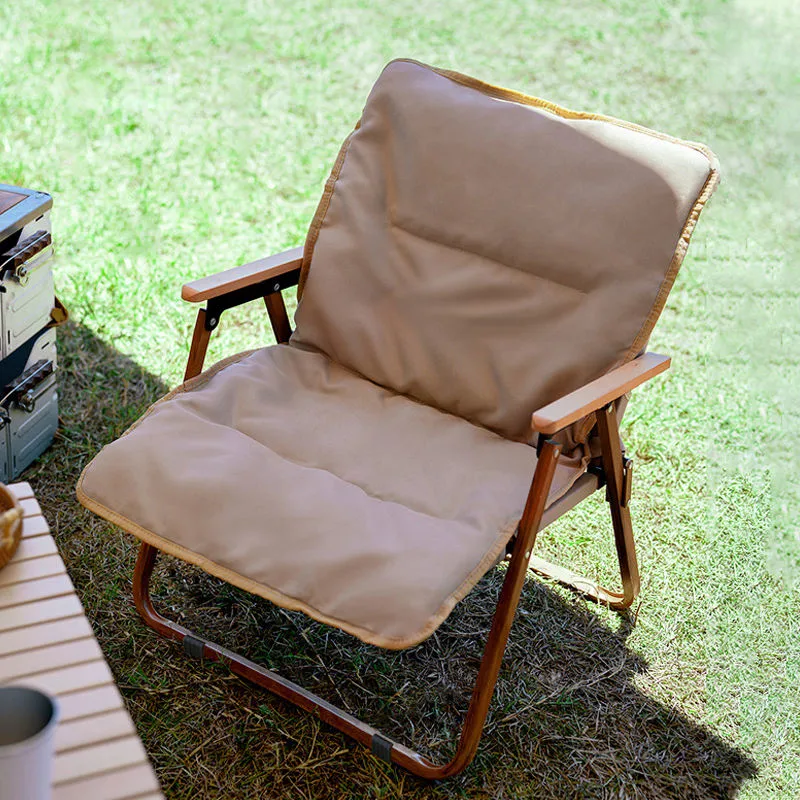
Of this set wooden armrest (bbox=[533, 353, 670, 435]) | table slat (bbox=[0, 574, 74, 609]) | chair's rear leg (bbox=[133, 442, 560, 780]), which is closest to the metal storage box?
chair's rear leg (bbox=[133, 442, 560, 780])

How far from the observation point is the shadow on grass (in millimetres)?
2090

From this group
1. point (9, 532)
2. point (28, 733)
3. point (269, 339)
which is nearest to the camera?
point (28, 733)

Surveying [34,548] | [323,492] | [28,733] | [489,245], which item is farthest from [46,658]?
[489,245]

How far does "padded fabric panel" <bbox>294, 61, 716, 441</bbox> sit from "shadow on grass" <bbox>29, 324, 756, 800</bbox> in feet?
1.74

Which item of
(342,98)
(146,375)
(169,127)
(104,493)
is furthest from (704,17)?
(104,493)

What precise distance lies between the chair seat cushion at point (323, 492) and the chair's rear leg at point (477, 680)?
2.3 inches

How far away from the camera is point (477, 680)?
1931mm

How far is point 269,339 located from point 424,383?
1153mm

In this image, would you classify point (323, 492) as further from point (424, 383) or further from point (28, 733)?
point (28, 733)

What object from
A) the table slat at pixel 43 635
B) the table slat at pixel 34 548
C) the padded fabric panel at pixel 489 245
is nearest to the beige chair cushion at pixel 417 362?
the padded fabric panel at pixel 489 245

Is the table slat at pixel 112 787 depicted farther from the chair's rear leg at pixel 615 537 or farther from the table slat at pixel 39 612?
the chair's rear leg at pixel 615 537

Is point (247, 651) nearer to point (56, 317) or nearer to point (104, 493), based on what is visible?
→ point (104, 493)

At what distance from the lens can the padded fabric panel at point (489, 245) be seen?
2.16 metres

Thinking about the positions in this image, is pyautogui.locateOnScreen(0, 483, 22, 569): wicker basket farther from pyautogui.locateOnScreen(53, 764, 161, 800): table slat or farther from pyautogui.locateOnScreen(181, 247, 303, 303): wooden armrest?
pyautogui.locateOnScreen(181, 247, 303, 303): wooden armrest
